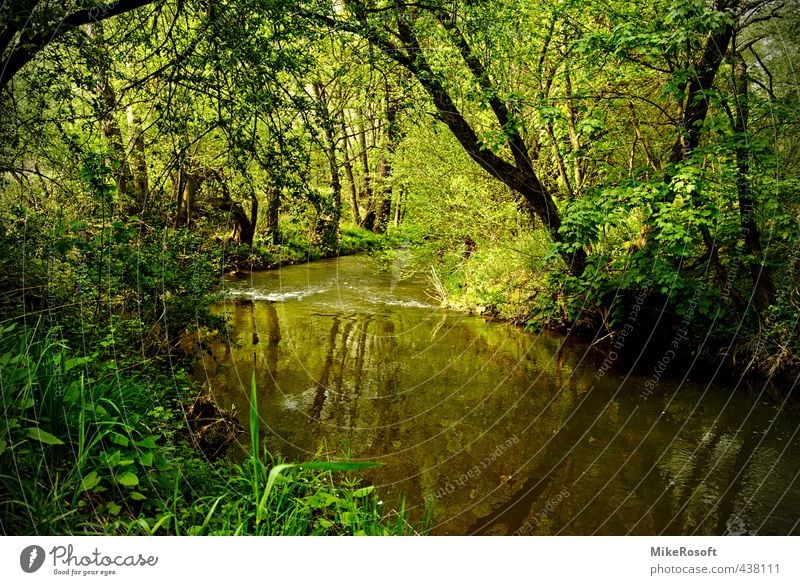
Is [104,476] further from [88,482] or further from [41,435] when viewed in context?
[41,435]

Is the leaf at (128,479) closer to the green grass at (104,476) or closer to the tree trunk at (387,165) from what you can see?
the green grass at (104,476)

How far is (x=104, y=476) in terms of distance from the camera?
8.16 feet

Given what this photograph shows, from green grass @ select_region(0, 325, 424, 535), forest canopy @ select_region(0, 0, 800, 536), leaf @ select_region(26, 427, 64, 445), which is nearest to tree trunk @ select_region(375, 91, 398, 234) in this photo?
forest canopy @ select_region(0, 0, 800, 536)

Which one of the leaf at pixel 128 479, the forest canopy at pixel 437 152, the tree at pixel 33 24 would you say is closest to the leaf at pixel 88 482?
the leaf at pixel 128 479

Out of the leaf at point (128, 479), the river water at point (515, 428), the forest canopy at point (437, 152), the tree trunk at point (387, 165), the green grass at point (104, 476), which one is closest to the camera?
the green grass at point (104, 476)

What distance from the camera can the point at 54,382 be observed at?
2.78 m

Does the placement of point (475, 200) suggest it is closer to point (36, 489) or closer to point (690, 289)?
point (690, 289)

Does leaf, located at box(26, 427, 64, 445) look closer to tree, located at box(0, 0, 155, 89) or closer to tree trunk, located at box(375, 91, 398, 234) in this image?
tree, located at box(0, 0, 155, 89)
